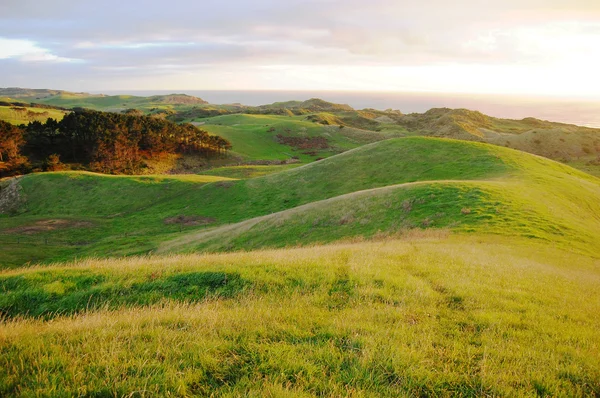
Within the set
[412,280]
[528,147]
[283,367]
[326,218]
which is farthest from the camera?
[528,147]

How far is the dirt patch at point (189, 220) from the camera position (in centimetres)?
4949

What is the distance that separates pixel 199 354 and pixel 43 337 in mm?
2776

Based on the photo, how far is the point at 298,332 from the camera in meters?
6.62

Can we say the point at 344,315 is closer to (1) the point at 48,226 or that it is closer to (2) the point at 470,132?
(1) the point at 48,226

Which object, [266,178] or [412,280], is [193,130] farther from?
[412,280]

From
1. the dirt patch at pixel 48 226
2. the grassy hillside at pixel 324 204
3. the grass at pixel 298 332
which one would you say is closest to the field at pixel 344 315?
the grass at pixel 298 332

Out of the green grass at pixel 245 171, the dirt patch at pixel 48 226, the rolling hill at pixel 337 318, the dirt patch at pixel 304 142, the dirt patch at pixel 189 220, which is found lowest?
the dirt patch at pixel 48 226

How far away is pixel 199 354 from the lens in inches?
215

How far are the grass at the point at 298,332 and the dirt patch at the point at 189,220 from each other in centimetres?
3765

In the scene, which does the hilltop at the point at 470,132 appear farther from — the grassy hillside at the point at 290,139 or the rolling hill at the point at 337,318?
the rolling hill at the point at 337,318

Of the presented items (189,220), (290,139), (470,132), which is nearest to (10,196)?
(189,220)

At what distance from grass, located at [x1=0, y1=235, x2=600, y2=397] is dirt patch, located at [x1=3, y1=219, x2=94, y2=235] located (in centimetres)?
4066

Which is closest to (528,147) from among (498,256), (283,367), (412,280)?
(498,256)

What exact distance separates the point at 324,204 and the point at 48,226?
3907 cm
